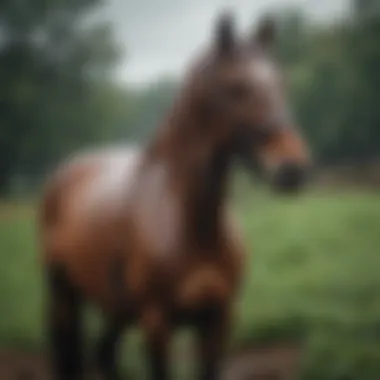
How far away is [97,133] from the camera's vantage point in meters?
1.73

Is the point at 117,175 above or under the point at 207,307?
above

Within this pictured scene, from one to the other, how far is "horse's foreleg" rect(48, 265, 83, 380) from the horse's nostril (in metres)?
0.44

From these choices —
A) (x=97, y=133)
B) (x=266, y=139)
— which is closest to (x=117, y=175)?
(x=97, y=133)

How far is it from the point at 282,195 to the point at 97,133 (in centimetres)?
36

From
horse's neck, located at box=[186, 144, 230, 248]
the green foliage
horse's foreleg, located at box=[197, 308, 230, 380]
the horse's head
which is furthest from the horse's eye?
horse's foreleg, located at box=[197, 308, 230, 380]

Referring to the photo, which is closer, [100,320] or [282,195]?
[282,195]

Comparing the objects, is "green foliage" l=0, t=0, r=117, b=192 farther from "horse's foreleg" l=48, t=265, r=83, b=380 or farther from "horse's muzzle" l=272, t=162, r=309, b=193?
"horse's muzzle" l=272, t=162, r=309, b=193

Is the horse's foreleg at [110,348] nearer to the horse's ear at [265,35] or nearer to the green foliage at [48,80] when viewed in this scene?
the green foliage at [48,80]

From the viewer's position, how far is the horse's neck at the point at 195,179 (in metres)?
1.66

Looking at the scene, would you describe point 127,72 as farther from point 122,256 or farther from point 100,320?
point 100,320

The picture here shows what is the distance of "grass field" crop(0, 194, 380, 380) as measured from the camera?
169 centimetres

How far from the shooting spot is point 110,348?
5.57ft

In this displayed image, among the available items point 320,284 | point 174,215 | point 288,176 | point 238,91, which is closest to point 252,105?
point 238,91

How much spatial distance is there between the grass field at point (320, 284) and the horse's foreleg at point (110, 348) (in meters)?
0.04
